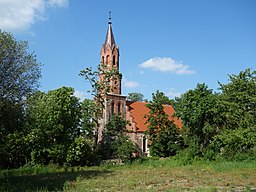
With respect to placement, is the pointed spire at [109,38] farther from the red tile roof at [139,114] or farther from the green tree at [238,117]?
the green tree at [238,117]

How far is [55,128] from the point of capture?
3422 centimetres

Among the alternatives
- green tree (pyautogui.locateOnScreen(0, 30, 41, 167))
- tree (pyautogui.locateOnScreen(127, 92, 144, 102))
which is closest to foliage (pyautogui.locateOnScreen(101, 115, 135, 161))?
green tree (pyautogui.locateOnScreen(0, 30, 41, 167))

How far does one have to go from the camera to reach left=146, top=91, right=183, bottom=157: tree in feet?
136

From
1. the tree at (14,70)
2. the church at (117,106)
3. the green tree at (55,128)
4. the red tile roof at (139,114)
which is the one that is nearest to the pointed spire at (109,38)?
the church at (117,106)

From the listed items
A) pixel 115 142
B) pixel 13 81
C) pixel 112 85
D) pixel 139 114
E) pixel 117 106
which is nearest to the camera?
pixel 13 81

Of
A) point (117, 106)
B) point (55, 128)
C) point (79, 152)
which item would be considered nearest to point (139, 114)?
point (117, 106)

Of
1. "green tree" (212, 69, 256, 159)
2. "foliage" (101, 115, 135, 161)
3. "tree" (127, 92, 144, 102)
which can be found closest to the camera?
"green tree" (212, 69, 256, 159)

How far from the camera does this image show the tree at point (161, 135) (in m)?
41.5

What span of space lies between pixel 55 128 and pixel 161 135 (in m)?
14.6

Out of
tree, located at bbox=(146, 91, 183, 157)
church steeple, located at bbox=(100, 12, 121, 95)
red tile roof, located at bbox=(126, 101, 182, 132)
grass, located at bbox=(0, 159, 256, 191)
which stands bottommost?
grass, located at bbox=(0, 159, 256, 191)

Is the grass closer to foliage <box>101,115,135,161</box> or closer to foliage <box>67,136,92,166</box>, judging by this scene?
foliage <box>67,136,92,166</box>

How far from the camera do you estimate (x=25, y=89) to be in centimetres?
1731

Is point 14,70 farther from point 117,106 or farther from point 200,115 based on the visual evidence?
point 117,106

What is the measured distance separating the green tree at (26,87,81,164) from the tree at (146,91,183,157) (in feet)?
34.8
